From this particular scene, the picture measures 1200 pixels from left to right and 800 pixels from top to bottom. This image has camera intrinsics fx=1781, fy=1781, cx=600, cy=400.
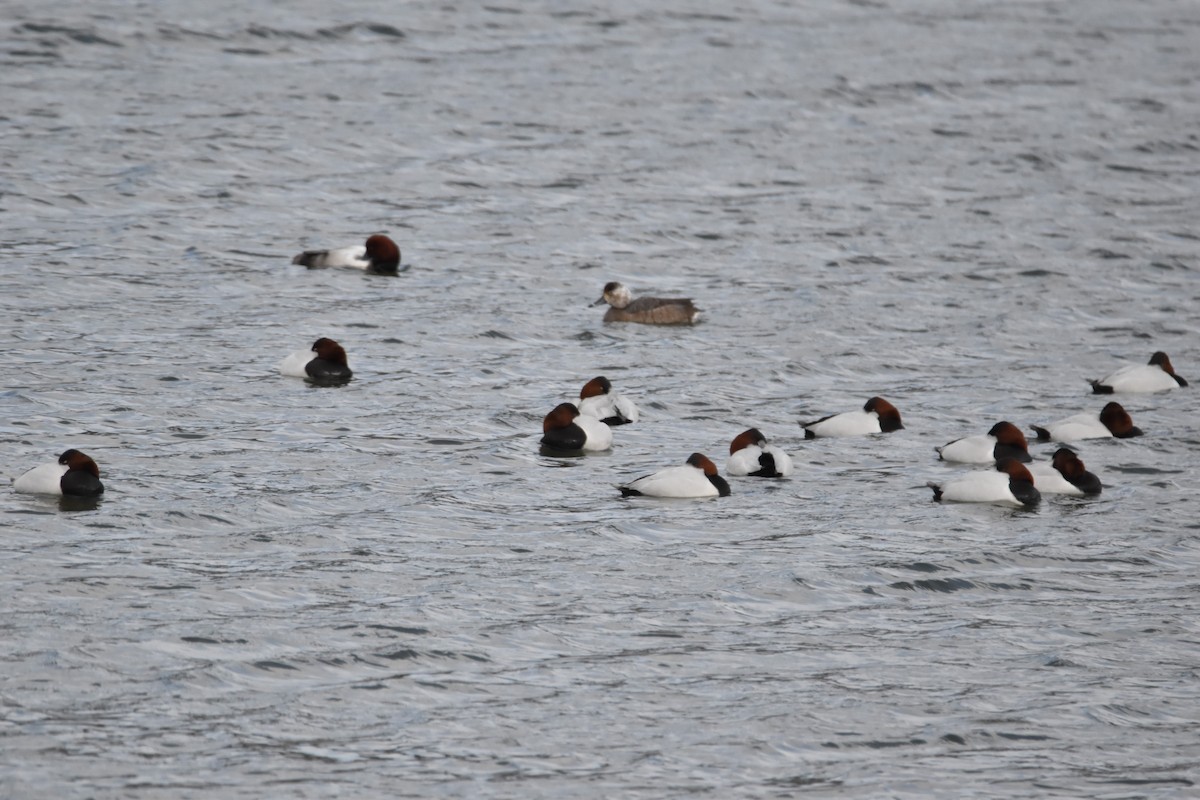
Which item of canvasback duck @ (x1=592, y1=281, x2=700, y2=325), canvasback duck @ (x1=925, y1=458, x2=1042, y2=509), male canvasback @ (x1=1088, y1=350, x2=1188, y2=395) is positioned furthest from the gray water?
canvasback duck @ (x1=592, y1=281, x2=700, y2=325)

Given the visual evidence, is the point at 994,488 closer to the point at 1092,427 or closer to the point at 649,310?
the point at 1092,427

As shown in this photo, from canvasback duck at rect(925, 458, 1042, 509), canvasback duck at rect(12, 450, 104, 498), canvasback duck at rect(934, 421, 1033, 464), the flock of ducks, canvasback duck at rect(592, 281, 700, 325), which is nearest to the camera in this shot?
canvasback duck at rect(12, 450, 104, 498)

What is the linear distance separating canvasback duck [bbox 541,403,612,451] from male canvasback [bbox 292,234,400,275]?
23.9 ft

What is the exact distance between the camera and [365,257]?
74.4 feet

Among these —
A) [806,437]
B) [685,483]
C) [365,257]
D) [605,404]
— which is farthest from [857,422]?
[365,257]

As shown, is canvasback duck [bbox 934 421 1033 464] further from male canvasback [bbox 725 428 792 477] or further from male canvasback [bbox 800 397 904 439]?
male canvasback [bbox 725 428 792 477]

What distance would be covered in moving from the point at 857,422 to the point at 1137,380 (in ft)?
12.2

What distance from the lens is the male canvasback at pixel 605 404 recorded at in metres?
16.4

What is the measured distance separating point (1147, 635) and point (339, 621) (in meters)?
5.27

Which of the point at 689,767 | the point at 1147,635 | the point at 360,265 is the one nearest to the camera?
the point at 689,767

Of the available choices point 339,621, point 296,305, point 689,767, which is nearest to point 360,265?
point 296,305

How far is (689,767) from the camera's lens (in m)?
9.42

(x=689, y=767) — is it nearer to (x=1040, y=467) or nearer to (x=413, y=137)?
(x=1040, y=467)

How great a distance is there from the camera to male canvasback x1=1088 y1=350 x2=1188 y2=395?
18.3 metres
